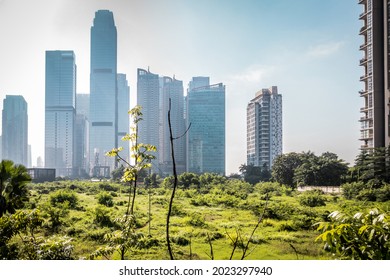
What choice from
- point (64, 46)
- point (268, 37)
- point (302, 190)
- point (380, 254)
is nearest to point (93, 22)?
point (64, 46)

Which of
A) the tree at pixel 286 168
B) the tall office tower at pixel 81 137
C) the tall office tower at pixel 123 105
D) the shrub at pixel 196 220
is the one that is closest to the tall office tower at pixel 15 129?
the tall office tower at pixel 81 137

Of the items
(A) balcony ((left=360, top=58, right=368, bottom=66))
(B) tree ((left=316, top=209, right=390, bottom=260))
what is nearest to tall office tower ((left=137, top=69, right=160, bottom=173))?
(B) tree ((left=316, top=209, right=390, bottom=260))

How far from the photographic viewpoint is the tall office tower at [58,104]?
10.3 feet

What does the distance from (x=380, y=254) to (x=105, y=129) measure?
2.69m

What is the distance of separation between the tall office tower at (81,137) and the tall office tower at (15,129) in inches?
19.3

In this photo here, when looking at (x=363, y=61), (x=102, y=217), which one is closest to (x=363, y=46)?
(x=363, y=61)

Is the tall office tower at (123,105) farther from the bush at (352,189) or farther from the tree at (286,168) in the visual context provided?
the bush at (352,189)

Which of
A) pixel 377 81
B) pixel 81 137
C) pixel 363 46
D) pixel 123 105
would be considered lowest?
pixel 81 137

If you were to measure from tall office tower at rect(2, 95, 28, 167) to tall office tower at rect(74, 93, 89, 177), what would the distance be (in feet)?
1.61

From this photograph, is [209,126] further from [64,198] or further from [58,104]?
[64,198]

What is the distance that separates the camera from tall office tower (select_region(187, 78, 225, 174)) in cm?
318

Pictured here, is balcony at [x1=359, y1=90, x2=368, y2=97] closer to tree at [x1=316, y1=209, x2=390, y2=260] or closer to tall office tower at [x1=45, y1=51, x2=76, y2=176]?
tree at [x1=316, y1=209, x2=390, y2=260]

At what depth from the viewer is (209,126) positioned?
125 inches

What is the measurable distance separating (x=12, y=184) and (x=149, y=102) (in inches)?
58.0
